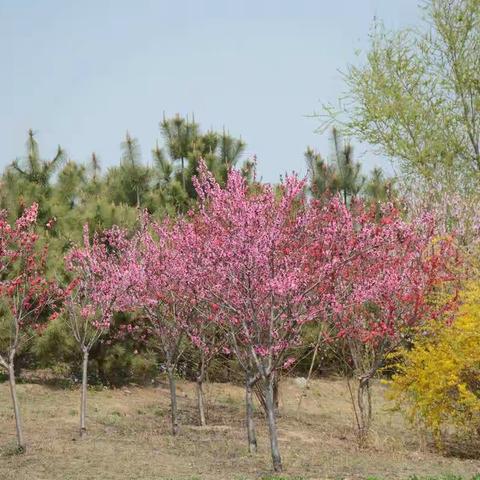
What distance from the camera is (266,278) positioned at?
8922 millimetres

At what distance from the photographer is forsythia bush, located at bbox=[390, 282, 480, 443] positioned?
11336 millimetres

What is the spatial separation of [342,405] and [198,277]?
28.7ft

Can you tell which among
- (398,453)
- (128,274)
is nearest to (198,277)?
(128,274)

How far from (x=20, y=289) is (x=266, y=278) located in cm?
727

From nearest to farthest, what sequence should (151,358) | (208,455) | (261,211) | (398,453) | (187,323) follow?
(261,211), (208,455), (398,453), (187,323), (151,358)

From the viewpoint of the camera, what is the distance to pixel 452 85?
18.8 m

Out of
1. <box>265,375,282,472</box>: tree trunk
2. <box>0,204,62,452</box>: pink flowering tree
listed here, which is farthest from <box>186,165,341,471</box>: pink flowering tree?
<box>0,204,62,452</box>: pink flowering tree

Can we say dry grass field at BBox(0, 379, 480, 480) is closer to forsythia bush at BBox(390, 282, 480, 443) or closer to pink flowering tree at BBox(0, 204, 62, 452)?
forsythia bush at BBox(390, 282, 480, 443)

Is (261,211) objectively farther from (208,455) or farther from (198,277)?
(208,455)

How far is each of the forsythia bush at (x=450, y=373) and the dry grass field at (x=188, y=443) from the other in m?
0.71

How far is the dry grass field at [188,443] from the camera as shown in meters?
9.34

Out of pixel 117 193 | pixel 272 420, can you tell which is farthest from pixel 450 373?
pixel 117 193

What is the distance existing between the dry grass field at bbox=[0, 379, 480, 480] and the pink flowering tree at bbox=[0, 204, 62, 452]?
3.07 feet

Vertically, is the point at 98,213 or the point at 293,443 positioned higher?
the point at 98,213
